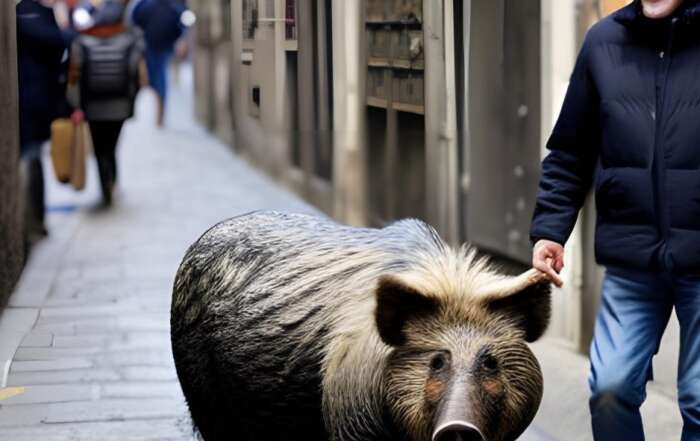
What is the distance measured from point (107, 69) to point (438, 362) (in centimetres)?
837

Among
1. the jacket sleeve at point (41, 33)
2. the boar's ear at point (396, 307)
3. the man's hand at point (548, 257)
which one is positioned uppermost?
the jacket sleeve at point (41, 33)

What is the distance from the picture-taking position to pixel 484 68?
6.77 meters

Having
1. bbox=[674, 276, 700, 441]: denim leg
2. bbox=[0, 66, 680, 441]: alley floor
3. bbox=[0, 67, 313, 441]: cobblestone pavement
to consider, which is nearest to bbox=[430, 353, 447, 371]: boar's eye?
bbox=[674, 276, 700, 441]: denim leg

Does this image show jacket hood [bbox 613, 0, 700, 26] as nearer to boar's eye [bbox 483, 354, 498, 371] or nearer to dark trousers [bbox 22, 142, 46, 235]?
boar's eye [bbox 483, 354, 498, 371]

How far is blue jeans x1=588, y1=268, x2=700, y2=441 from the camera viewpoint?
402cm

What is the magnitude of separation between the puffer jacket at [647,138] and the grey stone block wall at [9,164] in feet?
8.78

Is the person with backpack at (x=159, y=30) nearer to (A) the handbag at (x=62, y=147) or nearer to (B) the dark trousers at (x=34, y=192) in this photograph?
(A) the handbag at (x=62, y=147)

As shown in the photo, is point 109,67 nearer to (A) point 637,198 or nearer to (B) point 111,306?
(B) point 111,306

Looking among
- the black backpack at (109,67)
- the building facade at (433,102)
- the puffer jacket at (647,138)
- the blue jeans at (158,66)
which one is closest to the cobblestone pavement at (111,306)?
the black backpack at (109,67)

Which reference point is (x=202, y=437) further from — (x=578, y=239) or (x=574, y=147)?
(x=578, y=239)

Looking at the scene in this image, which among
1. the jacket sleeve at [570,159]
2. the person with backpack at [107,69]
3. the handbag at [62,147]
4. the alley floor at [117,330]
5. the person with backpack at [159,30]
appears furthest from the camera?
the person with backpack at [159,30]

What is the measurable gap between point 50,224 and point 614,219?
832cm

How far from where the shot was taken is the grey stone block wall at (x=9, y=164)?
602 centimetres

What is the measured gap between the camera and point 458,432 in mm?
3428
